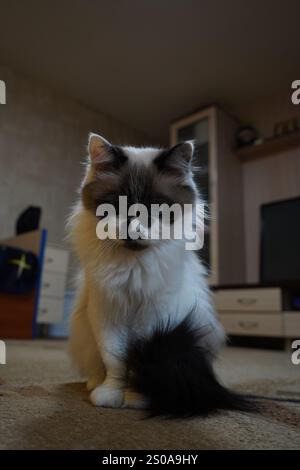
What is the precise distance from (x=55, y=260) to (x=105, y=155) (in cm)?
237

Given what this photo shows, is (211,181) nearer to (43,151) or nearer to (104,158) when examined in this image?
(43,151)

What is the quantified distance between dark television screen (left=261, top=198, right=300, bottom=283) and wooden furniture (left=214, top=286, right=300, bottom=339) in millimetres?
255

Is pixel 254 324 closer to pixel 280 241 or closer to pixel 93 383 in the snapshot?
pixel 280 241

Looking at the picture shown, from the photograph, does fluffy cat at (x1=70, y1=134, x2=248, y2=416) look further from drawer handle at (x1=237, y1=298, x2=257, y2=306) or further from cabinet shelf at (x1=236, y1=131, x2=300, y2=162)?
cabinet shelf at (x1=236, y1=131, x2=300, y2=162)

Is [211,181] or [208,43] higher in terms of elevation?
[208,43]

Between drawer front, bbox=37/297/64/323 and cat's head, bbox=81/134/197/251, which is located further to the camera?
drawer front, bbox=37/297/64/323

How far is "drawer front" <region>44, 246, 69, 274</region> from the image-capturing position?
3012mm

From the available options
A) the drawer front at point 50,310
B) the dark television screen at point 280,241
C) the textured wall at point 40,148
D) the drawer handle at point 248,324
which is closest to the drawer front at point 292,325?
the drawer handle at point 248,324

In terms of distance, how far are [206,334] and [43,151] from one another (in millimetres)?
3208

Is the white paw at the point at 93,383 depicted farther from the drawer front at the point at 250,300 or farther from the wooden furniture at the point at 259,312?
the drawer front at the point at 250,300

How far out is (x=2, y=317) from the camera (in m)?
2.69

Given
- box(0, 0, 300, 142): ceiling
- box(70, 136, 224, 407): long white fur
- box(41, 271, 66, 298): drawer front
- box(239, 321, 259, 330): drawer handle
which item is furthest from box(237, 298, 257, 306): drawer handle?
box(70, 136, 224, 407): long white fur

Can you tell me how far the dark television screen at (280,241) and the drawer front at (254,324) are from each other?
35 centimetres
